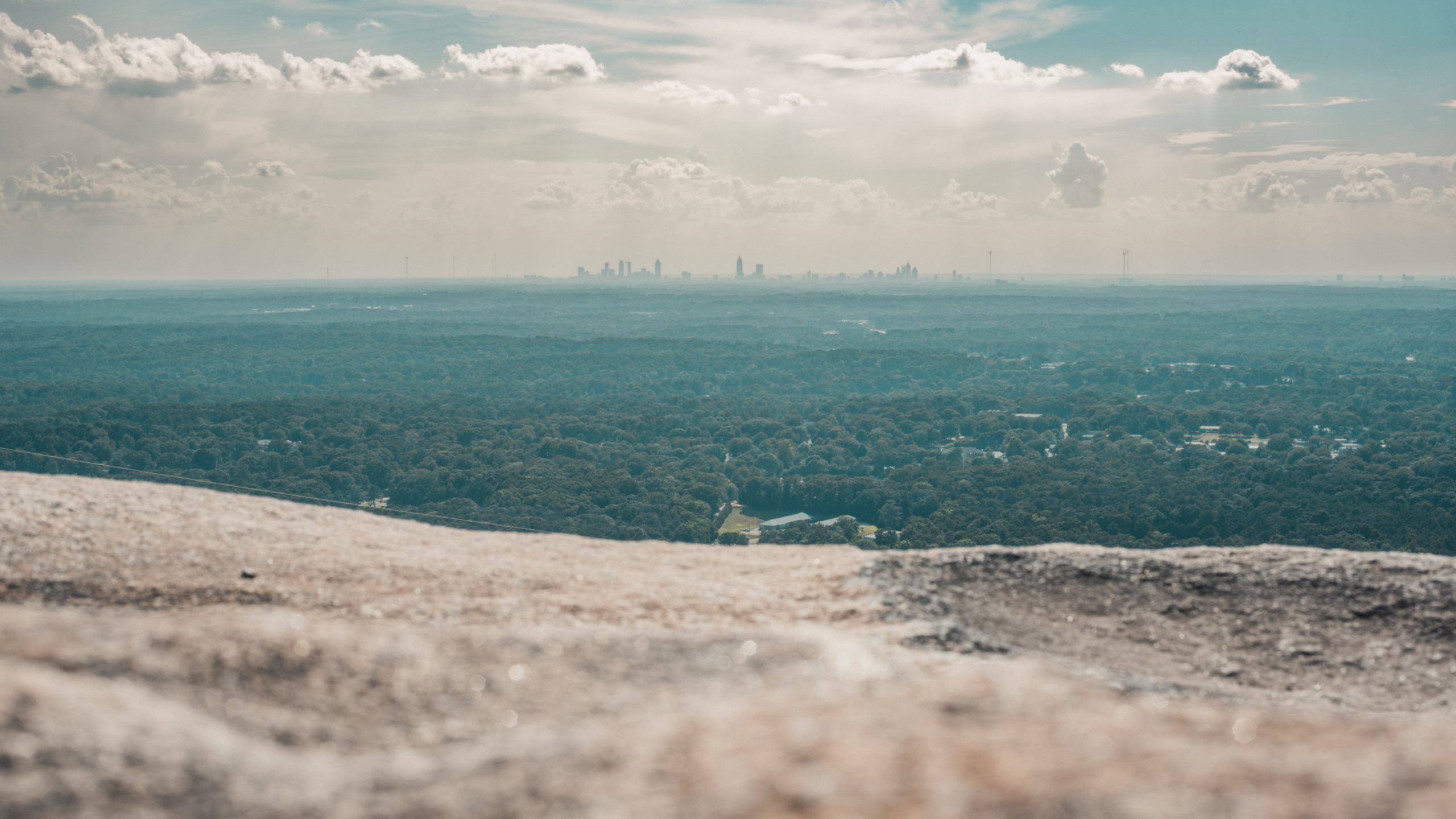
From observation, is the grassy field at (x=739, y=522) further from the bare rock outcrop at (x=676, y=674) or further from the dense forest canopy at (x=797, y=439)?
the bare rock outcrop at (x=676, y=674)

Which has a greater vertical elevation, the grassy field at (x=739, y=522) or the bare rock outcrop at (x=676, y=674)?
the bare rock outcrop at (x=676, y=674)

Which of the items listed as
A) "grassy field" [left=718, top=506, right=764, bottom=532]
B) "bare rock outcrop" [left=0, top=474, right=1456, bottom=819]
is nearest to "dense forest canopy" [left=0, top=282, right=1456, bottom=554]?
"grassy field" [left=718, top=506, right=764, bottom=532]

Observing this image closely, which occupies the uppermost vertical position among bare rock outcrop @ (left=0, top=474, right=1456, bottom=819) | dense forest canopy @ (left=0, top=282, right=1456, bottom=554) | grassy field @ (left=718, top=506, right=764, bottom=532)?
bare rock outcrop @ (left=0, top=474, right=1456, bottom=819)

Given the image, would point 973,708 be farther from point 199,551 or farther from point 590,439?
point 590,439

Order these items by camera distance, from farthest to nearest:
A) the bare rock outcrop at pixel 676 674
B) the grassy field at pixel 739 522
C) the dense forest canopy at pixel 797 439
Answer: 1. the grassy field at pixel 739 522
2. the dense forest canopy at pixel 797 439
3. the bare rock outcrop at pixel 676 674

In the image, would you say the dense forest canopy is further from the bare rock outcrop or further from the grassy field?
the bare rock outcrop

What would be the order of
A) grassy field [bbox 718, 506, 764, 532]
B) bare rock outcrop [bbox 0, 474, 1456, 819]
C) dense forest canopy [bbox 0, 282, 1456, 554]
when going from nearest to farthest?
bare rock outcrop [bbox 0, 474, 1456, 819] → dense forest canopy [bbox 0, 282, 1456, 554] → grassy field [bbox 718, 506, 764, 532]

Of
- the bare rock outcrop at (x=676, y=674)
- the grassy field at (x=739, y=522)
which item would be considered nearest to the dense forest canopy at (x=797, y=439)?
the grassy field at (x=739, y=522)

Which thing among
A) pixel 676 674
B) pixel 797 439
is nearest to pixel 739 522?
pixel 797 439

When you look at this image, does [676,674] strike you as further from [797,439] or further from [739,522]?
[797,439]

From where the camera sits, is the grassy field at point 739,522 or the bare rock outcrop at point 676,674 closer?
the bare rock outcrop at point 676,674
